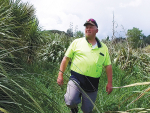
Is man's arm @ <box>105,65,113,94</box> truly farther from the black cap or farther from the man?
the black cap

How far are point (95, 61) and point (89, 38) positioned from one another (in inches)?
17.8

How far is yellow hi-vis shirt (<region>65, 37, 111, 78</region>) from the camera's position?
279cm

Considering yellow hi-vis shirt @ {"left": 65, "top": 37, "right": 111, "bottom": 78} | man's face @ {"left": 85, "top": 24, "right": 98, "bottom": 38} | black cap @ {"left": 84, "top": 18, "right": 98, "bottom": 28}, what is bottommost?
yellow hi-vis shirt @ {"left": 65, "top": 37, "right": 111, "bottom": 78}

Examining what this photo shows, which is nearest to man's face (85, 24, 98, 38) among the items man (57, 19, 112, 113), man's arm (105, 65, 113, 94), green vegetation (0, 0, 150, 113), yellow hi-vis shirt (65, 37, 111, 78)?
man (57, 19, 112, 113)

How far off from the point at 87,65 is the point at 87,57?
14 cm

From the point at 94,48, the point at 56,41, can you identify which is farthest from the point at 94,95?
the point at 56,41

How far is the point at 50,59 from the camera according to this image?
26.1 feet

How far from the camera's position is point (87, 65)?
9.16ft

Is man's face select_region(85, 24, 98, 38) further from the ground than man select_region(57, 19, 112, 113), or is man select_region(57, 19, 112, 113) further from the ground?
man's face select_region(85, 24, 98, 38)

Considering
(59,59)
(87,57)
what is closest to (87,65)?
(87,57)

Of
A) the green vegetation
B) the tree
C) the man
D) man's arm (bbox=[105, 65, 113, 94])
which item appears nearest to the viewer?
the green vegetation

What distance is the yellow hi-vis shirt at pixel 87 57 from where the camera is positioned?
2789 mm

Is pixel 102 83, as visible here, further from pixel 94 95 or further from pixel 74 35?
pixel 74 35

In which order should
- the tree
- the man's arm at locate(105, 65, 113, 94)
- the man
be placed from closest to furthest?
the man < the man's arm at locate(105, 65, 113, 94) < the tree
